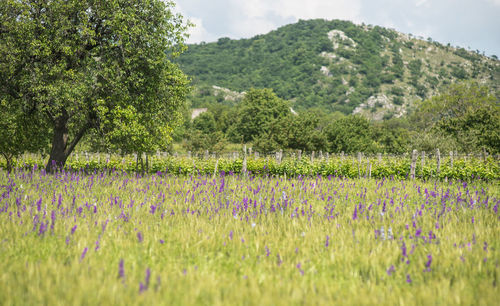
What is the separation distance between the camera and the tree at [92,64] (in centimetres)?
1222

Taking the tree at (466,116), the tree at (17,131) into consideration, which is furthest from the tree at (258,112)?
the tree at (17,131)

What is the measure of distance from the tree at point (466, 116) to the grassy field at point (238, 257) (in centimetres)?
3933

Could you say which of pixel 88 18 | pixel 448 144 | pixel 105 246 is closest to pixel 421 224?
pixel 105 246

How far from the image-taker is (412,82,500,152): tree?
133ft

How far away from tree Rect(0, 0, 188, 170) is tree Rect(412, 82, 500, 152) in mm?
37503

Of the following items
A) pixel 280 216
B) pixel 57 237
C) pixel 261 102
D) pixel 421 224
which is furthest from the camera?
pixel 261 102

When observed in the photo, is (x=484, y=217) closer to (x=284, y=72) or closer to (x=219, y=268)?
(x=219, y=268)

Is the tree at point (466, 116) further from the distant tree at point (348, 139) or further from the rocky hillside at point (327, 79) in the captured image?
the rocky hillside at point (327, 79)

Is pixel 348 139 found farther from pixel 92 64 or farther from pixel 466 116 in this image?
pixel 92 64

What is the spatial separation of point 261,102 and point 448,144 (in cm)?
4141

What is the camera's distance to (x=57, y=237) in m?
4.29

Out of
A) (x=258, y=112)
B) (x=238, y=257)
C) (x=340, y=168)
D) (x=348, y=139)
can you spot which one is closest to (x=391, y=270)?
(x=238, y=257)

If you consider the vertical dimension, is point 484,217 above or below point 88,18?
below

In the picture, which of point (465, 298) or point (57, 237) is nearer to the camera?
point (465, 298)
